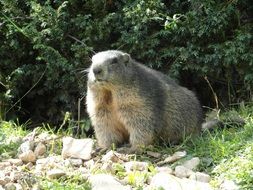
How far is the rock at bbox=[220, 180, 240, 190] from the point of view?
4944mm

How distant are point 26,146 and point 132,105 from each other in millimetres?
1238

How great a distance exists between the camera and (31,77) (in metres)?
8.27

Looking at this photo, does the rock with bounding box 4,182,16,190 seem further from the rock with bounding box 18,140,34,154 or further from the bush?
the bush

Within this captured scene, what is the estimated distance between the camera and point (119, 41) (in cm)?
784

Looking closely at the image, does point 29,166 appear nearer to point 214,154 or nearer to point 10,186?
point 10,186

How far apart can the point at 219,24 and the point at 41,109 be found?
9.89 ft

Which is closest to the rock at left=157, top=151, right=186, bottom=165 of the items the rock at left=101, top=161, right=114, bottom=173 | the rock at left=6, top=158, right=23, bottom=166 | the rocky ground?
the rocky ground

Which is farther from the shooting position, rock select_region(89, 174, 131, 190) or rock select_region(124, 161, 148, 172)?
rock select_region(124, 161, 148, 172)

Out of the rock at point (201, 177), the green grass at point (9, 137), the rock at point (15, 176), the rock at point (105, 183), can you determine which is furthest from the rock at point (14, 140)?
the rock at point (201, 177)

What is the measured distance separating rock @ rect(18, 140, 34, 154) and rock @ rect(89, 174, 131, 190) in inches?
47.2

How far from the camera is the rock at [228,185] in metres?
4.94

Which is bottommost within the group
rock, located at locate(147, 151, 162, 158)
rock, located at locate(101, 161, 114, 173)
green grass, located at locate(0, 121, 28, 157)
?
rock, located at locate(147, 151, 162, 158)

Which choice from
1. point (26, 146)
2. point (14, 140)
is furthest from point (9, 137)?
point (26, 146)

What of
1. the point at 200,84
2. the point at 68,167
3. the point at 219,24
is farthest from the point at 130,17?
the point at 68,167
